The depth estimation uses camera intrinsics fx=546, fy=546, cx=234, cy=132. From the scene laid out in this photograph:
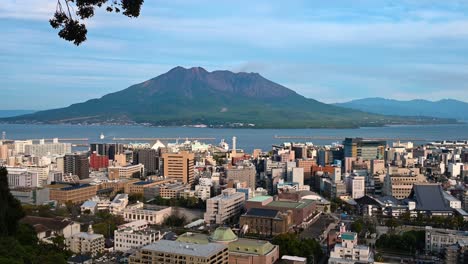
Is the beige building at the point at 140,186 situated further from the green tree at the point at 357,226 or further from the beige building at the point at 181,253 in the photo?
the beige building at the point at 181,253

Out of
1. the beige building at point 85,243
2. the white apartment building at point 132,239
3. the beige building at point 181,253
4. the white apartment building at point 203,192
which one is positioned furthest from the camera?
the white apartment building at point 203,192

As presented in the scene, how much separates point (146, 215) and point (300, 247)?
392cm

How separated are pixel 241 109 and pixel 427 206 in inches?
1866

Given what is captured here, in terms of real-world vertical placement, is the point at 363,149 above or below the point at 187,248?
above

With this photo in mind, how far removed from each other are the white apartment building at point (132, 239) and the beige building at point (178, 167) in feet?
22.6

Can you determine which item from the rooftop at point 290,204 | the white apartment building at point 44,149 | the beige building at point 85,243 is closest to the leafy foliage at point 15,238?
the beige building at point 85,243

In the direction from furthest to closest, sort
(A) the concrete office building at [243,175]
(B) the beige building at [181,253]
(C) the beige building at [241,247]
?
(A) the concrete office building at [243,175] < (C) the beige building at [241,247] < (B) the beige building at [181,253]

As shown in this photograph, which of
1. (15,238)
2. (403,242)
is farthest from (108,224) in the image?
(403,242)

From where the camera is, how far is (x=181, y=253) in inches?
269

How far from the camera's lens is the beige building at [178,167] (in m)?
16.0

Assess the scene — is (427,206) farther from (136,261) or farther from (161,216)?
(136,261)

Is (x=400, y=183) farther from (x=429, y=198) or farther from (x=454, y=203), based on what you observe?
(x=429, y=198)

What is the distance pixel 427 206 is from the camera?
12031 millimetres

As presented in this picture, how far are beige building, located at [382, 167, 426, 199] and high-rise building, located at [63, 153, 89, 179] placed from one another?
888 cm
